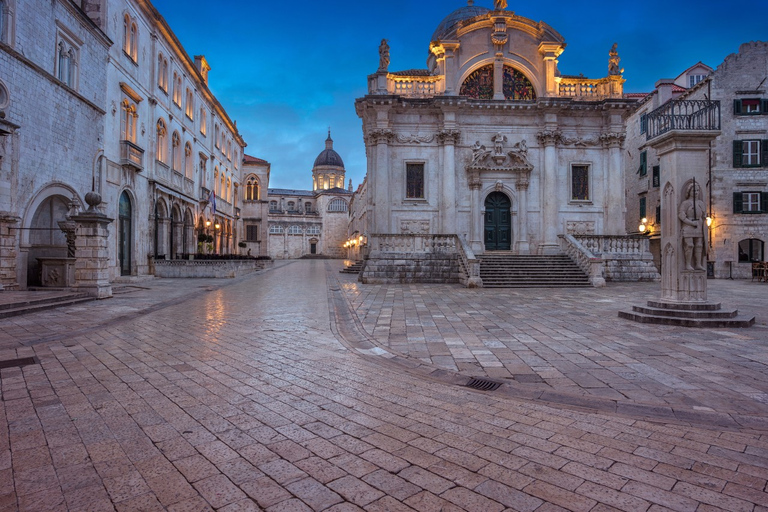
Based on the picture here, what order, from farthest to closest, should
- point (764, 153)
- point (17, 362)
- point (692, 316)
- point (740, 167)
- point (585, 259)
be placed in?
point (740, 167) → point (764, 153) → point (585, 259) → point (692, 316) → point (17, 362)

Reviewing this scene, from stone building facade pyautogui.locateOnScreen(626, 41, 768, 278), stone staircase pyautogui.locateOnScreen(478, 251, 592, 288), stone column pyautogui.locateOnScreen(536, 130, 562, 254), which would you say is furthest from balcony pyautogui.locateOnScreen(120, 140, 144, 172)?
stone building facade pyautogui.locateOnScreen(626, 41, 768, 278)

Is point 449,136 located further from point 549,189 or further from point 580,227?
point 580,227

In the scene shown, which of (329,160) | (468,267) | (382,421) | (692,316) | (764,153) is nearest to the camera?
(382,421)

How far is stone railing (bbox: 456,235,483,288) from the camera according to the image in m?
17.5

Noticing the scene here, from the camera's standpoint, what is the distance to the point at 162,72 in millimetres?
25062

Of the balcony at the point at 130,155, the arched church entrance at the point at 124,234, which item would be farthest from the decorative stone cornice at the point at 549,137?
the arched church entrance at the point at 124,234

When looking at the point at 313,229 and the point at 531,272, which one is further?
the point at 313,229

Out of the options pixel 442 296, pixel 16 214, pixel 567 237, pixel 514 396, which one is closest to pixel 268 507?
pixel 514 396

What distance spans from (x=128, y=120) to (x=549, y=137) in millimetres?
21865

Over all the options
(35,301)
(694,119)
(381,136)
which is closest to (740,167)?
(381,136)

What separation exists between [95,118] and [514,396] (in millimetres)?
19767

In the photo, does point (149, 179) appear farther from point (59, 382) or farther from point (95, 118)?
point (59, 382)

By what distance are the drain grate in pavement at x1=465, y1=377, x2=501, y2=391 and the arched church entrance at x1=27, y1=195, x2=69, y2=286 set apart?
14245mm

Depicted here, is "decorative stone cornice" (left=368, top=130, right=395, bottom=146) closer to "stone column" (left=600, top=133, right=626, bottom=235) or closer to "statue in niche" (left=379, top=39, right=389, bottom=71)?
"statue in niche" (left=379, top=39, right=389, bottom=71)
